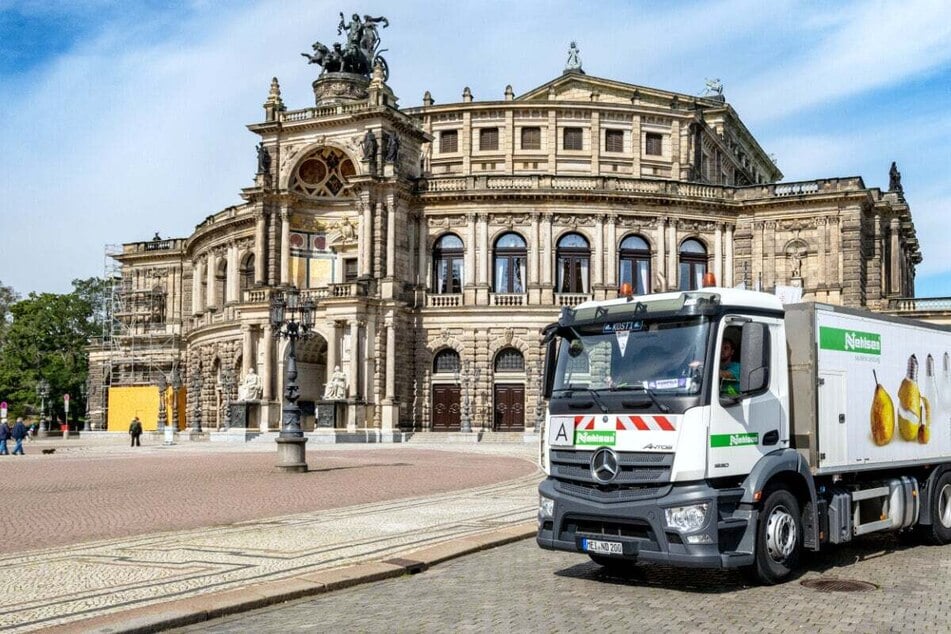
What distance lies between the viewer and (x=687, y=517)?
Answer: 33.0ft

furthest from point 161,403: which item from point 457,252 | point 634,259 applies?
point 634,259

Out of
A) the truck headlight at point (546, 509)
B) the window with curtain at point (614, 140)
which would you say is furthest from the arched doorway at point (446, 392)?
the truck headlight at point (546, 509)

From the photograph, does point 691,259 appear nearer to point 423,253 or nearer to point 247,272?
point 423,253

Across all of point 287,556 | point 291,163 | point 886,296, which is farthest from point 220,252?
point 287,556

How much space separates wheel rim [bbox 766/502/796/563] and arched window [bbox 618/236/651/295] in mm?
44905

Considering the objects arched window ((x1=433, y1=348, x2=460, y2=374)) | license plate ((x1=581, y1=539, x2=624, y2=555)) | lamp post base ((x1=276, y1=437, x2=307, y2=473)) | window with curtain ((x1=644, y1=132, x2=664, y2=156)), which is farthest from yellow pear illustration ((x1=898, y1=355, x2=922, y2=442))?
window with curtain ((x1=644, y1=132, x2=664, y2=156))

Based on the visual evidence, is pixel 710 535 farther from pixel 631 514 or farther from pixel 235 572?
pixel 235 572

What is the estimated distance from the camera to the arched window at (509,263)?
55.3 m

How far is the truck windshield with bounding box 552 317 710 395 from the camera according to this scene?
34.3 ft

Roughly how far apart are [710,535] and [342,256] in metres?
47.9

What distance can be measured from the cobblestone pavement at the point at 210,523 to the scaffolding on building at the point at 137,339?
43.0 metres

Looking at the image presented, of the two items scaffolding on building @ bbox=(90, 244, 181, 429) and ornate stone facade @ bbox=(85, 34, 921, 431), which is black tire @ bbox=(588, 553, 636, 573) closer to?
ornate stone facade @ bbox=(85, 34, 921, 431)

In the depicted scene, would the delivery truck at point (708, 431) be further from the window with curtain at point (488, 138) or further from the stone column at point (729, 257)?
the window with curtain at point (488, 138)

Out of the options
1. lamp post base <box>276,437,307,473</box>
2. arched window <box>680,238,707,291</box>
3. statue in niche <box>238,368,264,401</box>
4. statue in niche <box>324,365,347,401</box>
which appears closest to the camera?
lamp post base <box>276,437,307,473</box>
